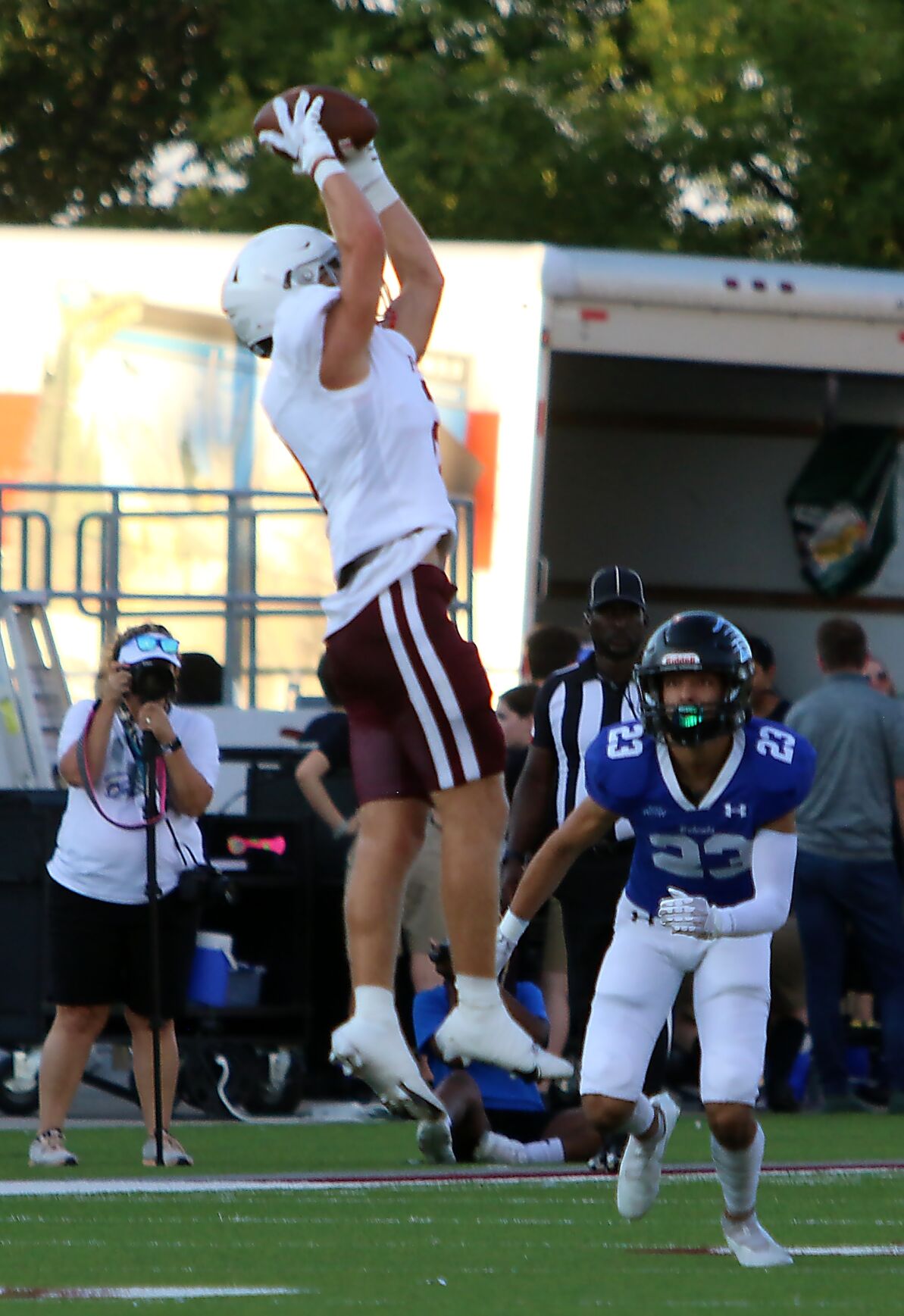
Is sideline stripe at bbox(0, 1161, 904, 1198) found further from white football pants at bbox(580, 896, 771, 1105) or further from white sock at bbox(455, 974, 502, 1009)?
white sock at bbox(455, 974, 502, 1009)

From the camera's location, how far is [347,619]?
19.6 feet

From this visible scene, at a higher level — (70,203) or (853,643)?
(70,203)

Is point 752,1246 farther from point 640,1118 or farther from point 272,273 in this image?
point 272,273

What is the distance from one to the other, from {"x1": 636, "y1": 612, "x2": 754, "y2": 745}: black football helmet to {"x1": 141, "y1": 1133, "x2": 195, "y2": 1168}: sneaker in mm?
3586

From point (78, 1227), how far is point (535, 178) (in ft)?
51.1

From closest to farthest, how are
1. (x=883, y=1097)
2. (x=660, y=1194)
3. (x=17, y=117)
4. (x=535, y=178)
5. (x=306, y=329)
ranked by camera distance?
1. (x=306, y=329)
2. (x=660, y=1194)
3. (x=883, y=1097)
4. (x=535, y=178)
5. (x=17, y=117)

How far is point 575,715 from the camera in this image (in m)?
9.69

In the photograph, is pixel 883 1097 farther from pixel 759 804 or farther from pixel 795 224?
pixel 795 224

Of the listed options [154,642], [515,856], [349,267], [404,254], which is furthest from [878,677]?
[349,267]

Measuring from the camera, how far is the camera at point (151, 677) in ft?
30.8

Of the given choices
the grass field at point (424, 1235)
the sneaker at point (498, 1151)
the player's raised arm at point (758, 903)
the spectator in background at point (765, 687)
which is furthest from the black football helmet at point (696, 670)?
the spectator in background at point (765, 687)

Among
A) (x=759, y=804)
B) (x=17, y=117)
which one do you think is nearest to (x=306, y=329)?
(x=759, y=804)

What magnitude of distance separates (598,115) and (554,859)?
15.6 m

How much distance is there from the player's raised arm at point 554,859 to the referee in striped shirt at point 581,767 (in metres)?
2.21
